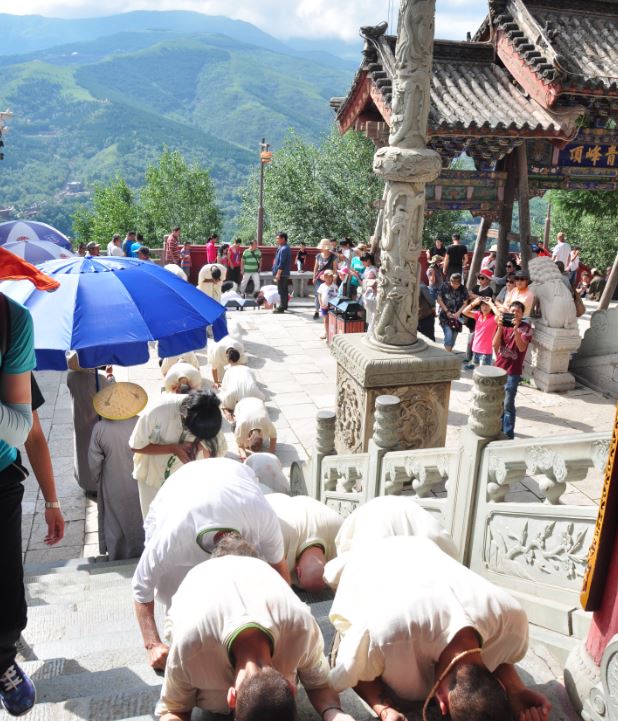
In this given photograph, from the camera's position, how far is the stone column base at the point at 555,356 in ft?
30.6

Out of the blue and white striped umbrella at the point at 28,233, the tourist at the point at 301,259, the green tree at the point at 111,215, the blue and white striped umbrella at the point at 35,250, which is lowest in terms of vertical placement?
the green tree at the point at 111,215

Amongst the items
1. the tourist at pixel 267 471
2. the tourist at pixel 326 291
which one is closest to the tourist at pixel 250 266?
the tourist at pixel 326 291

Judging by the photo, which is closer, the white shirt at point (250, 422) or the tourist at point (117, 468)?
the tourist at point (117, 468)

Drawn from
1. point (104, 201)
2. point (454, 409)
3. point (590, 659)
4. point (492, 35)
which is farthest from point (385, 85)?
point (104, 201)

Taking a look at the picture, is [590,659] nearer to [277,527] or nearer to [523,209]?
[277,527]

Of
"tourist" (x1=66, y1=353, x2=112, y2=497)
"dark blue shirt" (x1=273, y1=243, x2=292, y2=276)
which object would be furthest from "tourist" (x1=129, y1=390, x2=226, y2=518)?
"dark blue shirt" (x1=273, y1=243, x2=292, y2=276)

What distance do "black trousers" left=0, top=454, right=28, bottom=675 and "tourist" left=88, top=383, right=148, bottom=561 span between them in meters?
2.60

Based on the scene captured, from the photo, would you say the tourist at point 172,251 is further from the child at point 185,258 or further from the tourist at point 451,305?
the tourist at point 451,305

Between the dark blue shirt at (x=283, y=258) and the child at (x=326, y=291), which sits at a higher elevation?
the dark blue shirt at (x=283, y=258)

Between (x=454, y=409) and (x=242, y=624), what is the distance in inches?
270

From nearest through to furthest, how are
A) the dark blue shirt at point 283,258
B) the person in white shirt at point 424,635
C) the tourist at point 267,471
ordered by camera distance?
1. the person in white shirt at point 424,635
2. the tourist at point 267,471
3. the dark blue shirt at point 283,258

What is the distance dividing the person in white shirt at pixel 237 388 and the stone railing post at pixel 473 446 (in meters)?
4.09

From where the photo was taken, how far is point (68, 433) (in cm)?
869

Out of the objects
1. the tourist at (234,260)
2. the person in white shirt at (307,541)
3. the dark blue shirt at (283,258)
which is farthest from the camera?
the tourist at (234,260)
